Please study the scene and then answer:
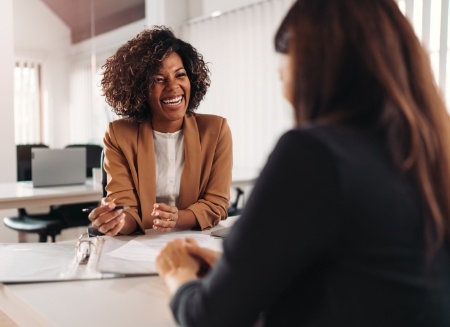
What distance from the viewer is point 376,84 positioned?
65 centimetres

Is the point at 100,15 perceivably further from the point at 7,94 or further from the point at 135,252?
the point at 135,252

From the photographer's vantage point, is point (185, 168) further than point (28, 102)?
No

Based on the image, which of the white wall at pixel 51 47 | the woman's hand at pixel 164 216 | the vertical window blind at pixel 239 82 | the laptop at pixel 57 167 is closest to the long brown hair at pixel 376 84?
the woman's hand at pixel 164 216

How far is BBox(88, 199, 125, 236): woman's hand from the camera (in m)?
1.47

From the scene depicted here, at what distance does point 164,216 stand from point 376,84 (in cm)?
100

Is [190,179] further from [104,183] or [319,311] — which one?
[319,311]

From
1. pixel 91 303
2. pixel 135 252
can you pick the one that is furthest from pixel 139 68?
pixel 91 303

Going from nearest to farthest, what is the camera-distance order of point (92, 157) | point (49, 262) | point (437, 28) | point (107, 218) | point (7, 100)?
point (49, 262) < point (107, 218) < point (437, 28) < point (92, 157) < point (7, 100)

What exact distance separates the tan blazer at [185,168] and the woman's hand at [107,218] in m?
0.11

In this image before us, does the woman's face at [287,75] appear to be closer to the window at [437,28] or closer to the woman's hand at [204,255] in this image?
the woman's hand at [204,255]

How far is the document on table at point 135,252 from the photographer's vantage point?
1.14 m

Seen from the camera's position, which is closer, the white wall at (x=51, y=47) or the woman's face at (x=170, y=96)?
the woman's face at (x=170, y=96)

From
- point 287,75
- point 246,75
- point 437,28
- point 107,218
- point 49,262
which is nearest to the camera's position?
point 287,75

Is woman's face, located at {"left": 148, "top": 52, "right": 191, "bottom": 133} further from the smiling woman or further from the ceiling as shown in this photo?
the ceiling
